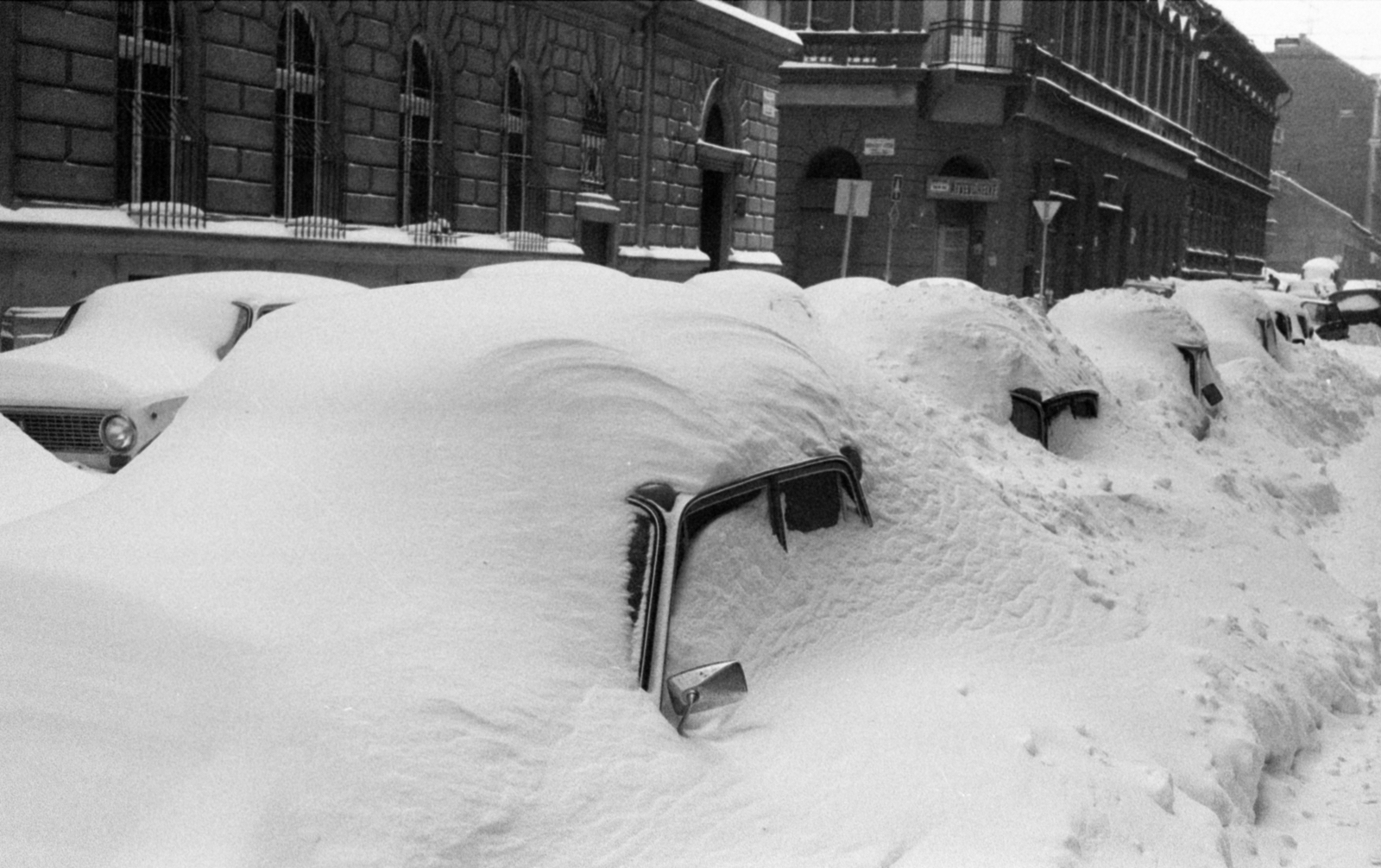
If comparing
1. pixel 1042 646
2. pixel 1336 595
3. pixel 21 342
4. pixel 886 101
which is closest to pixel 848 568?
pixel 1042 646

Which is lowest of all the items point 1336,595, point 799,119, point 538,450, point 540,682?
point 1336,595

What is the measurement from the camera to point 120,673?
9.85ft

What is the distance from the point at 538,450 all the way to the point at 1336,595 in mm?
4796

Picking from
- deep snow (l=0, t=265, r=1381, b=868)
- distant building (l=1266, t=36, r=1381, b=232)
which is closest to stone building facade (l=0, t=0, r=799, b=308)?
deep snow (l=0, t=265, r=1381, b=868)

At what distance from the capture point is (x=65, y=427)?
9.06 metres

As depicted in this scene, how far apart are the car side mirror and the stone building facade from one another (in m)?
14.1

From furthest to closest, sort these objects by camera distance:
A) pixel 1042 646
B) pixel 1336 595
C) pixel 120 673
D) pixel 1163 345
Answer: pixel 1163 345
pixel 1336 595
pixel 1042 646
pixel 120 673

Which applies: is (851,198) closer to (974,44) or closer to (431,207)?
(431,207)

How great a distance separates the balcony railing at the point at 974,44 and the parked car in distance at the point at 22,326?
1051 inches

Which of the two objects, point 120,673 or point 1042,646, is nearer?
point 120,673

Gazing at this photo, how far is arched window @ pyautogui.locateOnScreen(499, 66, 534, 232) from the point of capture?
2472 centimetres

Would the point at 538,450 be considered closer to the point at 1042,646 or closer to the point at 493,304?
the point at 493,304

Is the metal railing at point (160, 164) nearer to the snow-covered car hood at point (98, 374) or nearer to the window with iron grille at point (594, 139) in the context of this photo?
the snow-covered car hood at point (98, 374)

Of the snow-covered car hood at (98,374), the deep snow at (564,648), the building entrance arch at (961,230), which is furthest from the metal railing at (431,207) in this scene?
the building entrance arch at (961,230)
